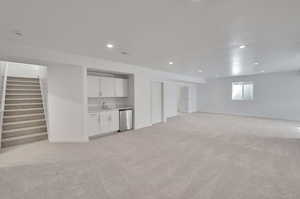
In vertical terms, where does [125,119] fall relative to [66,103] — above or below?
below

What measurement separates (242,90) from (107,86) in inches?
320

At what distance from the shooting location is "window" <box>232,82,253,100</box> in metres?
8.26

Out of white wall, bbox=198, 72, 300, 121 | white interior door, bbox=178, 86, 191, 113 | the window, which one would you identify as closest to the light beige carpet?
white wall, bbox=198, 72, 300, 121

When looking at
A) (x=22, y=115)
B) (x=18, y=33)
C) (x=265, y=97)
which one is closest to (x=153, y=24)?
(x=18, y=33)

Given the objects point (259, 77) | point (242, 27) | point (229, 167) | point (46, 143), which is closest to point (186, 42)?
point (242, 27)

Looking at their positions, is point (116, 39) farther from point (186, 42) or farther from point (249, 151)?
point (249, 151)

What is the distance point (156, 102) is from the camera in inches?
261

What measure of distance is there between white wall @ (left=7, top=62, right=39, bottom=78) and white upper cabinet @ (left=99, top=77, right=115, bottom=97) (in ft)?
13.6

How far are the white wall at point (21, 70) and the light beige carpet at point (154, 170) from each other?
14.7 ft

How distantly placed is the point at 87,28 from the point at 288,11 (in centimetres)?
292

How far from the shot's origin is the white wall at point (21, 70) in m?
6.18

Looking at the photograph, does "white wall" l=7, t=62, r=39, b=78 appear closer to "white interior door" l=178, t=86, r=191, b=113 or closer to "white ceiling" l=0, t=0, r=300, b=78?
"white ceiling" l=0, t=0, r=300, b=78

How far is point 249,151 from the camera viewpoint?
128 inches

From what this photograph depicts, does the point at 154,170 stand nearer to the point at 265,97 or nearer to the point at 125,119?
the point at 125,119
